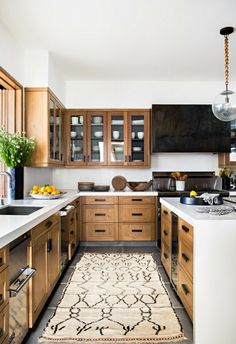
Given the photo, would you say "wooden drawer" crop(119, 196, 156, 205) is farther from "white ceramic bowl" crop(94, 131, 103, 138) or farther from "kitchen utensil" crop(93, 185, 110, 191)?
"white ceramic bowl" crop(94, 131, 103, 138)

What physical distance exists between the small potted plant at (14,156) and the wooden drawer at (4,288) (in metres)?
1.75

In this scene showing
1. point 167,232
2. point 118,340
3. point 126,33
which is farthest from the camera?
point 126,33

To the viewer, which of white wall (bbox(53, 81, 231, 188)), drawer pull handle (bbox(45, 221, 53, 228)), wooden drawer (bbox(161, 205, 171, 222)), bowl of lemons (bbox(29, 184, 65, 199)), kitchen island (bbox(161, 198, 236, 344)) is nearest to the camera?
kitchen island (bbox(161, 198, 236, 344))

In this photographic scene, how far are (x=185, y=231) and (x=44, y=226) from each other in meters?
1.13

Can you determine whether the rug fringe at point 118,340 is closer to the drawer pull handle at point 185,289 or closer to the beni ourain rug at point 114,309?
the beni ourain rug at point 114,309

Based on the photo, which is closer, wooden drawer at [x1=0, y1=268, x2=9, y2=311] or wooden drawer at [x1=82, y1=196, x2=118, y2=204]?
wooden drawer at [x1=0, y1=268, x2=9, y2=311]

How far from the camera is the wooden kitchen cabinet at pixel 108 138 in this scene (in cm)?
471

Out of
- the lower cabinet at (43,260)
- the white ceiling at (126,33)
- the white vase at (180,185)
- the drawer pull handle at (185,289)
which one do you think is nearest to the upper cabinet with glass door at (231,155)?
the white vase at (180,185)

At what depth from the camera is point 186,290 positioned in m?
2.18

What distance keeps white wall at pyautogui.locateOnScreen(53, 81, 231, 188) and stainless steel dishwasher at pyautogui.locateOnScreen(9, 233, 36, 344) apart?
3150 millimetres

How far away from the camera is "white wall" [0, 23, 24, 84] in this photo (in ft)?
9.73

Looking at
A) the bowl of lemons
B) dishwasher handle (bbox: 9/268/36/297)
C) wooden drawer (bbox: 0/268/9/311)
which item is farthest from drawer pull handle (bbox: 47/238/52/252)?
wooden drawer (bbox: 0/268/9/311)

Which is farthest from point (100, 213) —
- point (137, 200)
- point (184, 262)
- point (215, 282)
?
point (215, 282)

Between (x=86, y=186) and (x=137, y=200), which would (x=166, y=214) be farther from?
(x=86, y=186)
